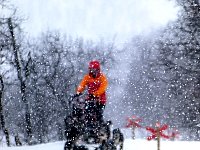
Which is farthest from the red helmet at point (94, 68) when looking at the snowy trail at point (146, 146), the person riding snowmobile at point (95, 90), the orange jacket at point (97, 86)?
the snowy trail at point (146, 146)

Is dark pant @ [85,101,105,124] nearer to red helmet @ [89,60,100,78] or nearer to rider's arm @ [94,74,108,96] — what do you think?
rider's arm @ [94,74,108,96]

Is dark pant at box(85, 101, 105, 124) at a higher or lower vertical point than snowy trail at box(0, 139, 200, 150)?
higher

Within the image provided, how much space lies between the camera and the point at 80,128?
12.7 meters

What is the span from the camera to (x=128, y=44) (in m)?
116

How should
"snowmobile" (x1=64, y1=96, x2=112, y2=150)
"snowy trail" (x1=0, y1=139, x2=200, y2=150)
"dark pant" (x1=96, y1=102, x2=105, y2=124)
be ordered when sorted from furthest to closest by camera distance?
"snowy trail" (x1=0, y1=139, x2=200, y2=150) → "dark pant" (x1=96, y1=102, x2=105, y2=124) → "snowmobile" (x1=64, y1=96, x2=112, y2=150)

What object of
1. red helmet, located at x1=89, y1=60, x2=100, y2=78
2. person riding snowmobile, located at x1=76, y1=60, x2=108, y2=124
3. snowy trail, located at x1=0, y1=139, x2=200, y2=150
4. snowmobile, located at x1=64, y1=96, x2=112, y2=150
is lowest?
snowy trail, located at x1=0, y1=139, x2=200, y2=150

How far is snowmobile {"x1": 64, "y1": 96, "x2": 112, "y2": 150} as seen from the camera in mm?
12656

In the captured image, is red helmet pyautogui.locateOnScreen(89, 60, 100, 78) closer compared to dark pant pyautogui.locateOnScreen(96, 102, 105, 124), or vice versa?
red helmet pyautogui.locateOnScreen(89, 60, 100, 78)

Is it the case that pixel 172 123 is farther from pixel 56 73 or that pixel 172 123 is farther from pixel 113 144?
pixel 113 144

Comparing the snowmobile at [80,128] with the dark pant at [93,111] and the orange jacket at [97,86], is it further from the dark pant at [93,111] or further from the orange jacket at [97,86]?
the orange jacket at [97,86]

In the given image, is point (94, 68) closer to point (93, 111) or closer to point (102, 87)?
point (102, 87)

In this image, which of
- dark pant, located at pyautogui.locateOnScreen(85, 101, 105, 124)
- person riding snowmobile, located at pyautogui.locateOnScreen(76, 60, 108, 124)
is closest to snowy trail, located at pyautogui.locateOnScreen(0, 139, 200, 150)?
dark pant, located at pyautogui.locateOnScreen(85, 101, 105, 124)

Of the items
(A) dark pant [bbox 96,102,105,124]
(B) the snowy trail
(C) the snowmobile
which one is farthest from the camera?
(B) the snowy trail

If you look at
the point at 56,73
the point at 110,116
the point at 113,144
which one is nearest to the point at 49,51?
the point at 56,73
